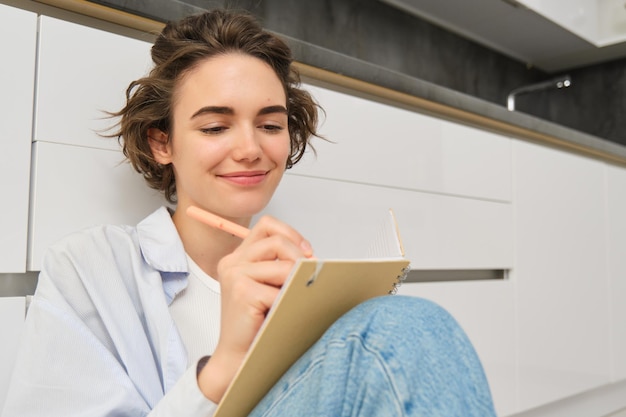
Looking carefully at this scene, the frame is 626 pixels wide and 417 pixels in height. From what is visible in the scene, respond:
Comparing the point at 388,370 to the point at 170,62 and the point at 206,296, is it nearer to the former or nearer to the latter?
the point at 206,296

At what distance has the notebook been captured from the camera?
1.74 ft

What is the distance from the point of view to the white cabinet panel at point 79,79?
851 millimetres

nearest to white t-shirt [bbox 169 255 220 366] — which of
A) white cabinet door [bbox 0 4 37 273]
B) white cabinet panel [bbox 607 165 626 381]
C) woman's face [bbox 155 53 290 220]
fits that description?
woman's face [bbox 155 53 290 220]

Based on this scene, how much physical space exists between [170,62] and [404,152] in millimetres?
640

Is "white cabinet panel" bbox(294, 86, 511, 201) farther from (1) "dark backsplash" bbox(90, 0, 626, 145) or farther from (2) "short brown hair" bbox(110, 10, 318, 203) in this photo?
(1) "dark backsplash" bbox(90, 0, 626, 145)

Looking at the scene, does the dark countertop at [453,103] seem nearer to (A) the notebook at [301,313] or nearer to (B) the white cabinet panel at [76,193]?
(B) the white cabinet panel at [76,193]

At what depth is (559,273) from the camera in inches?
70.8

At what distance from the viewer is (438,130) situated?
146 centimetres

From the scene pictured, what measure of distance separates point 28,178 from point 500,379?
123cm

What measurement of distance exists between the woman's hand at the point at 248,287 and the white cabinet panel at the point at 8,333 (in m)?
0.33

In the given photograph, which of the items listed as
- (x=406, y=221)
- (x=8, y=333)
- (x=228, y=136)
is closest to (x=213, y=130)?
(x=228, y=136)

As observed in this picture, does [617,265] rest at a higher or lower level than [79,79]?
lower

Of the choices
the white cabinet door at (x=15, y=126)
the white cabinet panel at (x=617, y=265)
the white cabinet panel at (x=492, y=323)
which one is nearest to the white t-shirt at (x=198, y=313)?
the white cabinet door at (x=15, y=126)

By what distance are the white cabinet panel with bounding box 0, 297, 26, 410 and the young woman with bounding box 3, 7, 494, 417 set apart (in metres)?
0.10
